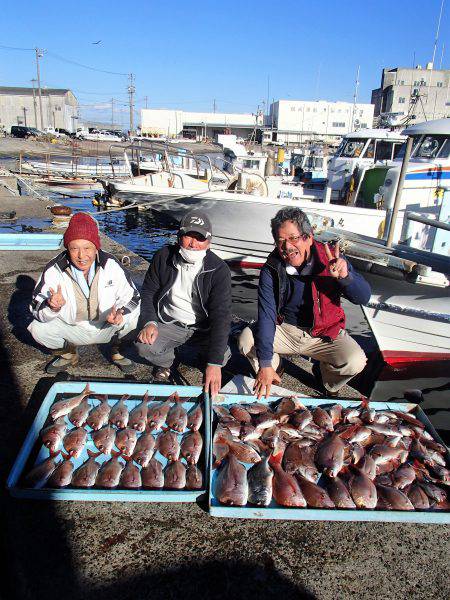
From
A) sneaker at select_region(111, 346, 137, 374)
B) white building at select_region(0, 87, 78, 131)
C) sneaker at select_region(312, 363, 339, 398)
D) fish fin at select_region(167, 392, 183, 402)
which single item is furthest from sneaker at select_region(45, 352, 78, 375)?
white building at select_region(0, 87, 78, 131)

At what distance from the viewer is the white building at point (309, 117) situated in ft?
202

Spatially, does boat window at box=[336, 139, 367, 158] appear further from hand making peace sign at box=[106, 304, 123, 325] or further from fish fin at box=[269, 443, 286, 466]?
fish fin at box=[269, 443, 286, 466]

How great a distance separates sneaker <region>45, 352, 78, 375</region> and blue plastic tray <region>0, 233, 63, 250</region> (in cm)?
A: 454

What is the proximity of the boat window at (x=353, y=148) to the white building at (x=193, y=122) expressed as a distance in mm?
60123

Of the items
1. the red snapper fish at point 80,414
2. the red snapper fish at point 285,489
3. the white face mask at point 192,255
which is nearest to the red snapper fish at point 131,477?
the red snapper fish at point 80,414

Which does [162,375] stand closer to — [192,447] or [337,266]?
[192,447]

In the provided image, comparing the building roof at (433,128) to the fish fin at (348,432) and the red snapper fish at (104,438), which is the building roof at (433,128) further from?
the red snapper fish at (104,438)

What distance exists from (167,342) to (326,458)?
161 cm

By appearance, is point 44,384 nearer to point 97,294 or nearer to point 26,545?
point 97,294

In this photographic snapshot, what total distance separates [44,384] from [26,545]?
61.3 inches

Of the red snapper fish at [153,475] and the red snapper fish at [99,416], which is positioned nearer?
the red snapper fish at [153,475]

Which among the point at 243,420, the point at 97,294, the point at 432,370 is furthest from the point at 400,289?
the point at 97,294

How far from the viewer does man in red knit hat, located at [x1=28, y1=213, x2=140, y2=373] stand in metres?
3.36

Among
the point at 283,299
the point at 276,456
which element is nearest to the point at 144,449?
the point at 276,456
